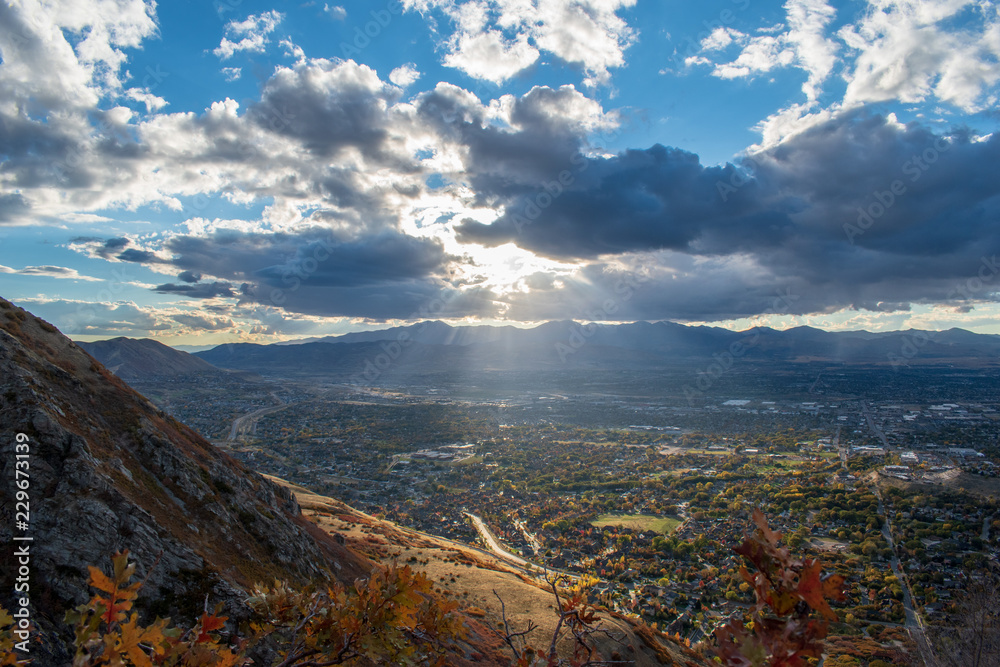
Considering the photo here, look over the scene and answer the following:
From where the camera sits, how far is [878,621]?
25.2 m

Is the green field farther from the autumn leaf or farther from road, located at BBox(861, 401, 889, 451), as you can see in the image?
road, located at BBox(861, 401, 889, 451)

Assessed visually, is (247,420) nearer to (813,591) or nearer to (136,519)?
(136,519)

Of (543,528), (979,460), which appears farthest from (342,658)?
(979,460)

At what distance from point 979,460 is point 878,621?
176 feet

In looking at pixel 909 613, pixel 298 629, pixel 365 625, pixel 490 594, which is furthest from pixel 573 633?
pixel 909 613

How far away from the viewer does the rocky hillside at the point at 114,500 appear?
28.8 feet

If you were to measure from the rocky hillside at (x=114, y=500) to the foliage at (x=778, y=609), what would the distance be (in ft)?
24.5

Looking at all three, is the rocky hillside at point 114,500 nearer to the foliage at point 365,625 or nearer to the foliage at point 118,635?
the foliage at point 365,625

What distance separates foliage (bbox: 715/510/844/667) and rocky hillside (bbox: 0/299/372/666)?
294 inches

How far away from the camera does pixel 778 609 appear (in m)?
2.27

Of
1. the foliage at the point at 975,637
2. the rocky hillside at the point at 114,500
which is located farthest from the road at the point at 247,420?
the foliage at the point at 975,637

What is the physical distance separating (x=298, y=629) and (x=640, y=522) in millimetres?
47026

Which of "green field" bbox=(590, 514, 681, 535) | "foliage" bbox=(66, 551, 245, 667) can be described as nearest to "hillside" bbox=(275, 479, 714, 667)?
"foliage" bbox=(66, 551, 245, 667)

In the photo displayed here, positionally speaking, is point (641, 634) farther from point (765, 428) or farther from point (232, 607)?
point (765, 428)
